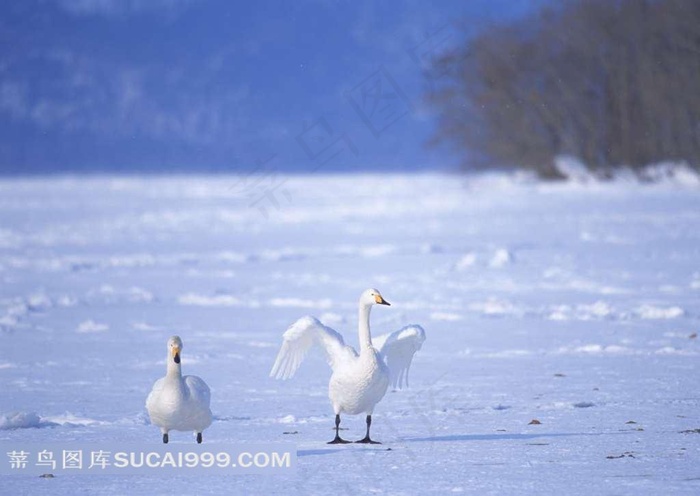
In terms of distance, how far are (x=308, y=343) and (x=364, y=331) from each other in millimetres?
546

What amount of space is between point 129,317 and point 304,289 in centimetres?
312

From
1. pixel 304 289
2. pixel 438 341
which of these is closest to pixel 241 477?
pixel 438 341

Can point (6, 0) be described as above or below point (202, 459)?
above

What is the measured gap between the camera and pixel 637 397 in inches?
323

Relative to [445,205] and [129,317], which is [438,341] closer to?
[129,317]

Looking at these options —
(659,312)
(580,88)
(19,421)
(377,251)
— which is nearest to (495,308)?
(659,312)

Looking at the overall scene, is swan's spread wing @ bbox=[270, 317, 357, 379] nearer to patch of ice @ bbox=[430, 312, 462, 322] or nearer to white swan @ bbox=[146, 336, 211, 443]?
white swan @ bbox=[146, 336, 211, 443]

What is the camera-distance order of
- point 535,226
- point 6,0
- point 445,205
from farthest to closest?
point 6,0, point 445,205, point 535,226

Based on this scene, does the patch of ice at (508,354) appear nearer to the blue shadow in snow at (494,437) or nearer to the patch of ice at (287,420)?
the patch of ice at (287,420)

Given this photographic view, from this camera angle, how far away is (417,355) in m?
10.3

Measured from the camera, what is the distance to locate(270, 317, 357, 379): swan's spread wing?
7.05 m

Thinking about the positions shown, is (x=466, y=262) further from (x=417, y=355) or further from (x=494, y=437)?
(x=494, y=437)

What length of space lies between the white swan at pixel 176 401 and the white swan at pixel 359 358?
30.3 inches

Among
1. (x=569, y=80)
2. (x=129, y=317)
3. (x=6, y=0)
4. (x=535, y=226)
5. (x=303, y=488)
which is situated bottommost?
(x=303, y=488)
